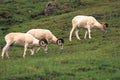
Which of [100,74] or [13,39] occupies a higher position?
[13,39]

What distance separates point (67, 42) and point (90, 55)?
9.92m

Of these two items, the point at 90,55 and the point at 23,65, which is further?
the point at 90,55

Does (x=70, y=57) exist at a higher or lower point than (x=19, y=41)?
lower

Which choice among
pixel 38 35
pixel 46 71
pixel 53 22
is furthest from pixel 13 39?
pixel 53 22

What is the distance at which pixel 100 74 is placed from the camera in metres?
22.2

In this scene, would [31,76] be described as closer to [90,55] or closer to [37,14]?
[90,55]

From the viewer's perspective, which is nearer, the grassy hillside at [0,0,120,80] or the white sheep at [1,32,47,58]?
the grassy hillside at [0,0,120,80]

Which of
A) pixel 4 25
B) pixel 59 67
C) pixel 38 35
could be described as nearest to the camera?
pixel 59 67

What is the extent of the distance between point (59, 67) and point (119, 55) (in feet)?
18.1

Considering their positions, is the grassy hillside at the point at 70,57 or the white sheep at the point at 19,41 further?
the white sheep at the point at 19,41

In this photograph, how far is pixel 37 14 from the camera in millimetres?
62375

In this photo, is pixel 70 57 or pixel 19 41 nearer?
pixel 70 57

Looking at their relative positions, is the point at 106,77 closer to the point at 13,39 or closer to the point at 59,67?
the point at 59,67

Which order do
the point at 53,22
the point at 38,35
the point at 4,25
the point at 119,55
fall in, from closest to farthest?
the point at 119,55 → the point at 38,35 → the point at 53,22 → the point at 4,25
